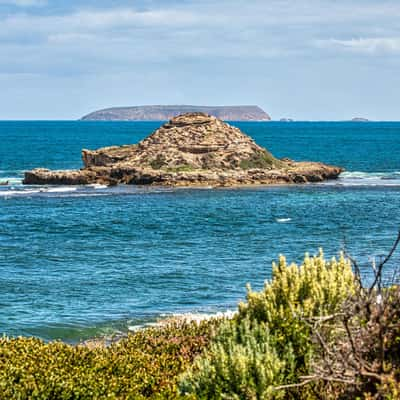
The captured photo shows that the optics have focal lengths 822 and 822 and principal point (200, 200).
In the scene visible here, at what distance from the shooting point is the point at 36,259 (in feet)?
157

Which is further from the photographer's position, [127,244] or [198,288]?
[127,244]

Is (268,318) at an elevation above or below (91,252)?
above

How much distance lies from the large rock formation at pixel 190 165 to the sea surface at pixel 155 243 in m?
3.80

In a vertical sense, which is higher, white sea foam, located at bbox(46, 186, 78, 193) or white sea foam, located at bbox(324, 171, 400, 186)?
white sea foam, located at bbox(324, 171, 400, 186)

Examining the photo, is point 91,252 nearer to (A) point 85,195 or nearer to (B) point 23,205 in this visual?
(B) point 23,205

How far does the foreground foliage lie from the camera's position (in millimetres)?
17109

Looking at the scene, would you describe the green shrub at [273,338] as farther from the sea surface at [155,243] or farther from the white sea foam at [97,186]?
the white sea foam at [97,186]

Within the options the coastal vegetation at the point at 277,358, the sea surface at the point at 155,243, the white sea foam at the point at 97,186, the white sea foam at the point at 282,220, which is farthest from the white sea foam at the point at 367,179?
the coastal vegetation at the point at 277,358

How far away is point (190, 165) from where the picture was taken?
9462cm

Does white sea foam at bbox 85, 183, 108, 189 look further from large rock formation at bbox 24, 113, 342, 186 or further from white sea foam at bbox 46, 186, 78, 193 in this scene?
white sea foam at bbox 46, 186, 78, 193

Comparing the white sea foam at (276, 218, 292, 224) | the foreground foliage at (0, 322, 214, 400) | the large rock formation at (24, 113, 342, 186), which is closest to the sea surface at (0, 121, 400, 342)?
the white sea foam at (276, 218, 292, 224)

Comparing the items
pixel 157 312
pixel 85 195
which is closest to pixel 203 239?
pixel 157 312

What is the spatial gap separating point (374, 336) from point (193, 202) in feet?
198

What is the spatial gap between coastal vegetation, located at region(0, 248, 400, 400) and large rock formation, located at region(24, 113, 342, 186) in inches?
2787
